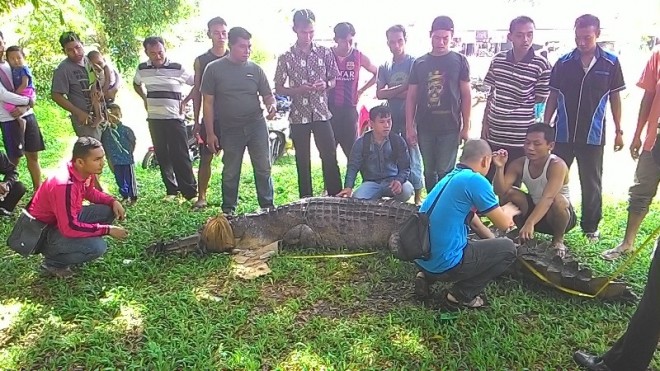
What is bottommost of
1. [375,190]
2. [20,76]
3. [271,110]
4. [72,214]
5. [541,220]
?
[541,220]

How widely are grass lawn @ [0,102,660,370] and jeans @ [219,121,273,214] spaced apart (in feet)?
3.44

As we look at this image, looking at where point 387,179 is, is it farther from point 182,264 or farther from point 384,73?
point 182,264

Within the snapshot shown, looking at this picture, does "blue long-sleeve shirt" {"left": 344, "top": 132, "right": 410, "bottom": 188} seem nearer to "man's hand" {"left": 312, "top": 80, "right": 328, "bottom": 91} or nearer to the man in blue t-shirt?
"man's hand" {"left": 312, "top": 80, "right": 328, "bottom": 91}

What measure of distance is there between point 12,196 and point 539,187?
5239 millimetres

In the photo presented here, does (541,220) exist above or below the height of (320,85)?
below

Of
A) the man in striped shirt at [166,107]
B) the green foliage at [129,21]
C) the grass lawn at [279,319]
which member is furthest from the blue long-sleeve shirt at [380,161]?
the green foliage at [129,21]

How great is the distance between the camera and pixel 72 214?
148 inches

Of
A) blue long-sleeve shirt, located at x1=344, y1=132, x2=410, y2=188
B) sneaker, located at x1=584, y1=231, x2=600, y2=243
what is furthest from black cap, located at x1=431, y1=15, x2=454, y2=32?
sneaker, located at x1=584, y1=231, x2=600, y2=243

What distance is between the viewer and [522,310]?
11.6 ft

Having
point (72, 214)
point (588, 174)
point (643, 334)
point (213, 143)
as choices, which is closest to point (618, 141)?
point (588, 174)

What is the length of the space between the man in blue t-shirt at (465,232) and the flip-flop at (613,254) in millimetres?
1350

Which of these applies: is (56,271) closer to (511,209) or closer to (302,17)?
(302,17)

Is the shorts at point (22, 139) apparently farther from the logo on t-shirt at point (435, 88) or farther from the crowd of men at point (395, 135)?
the logo on t-shirt at point (435, 88)

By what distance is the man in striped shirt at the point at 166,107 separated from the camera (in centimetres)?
577
